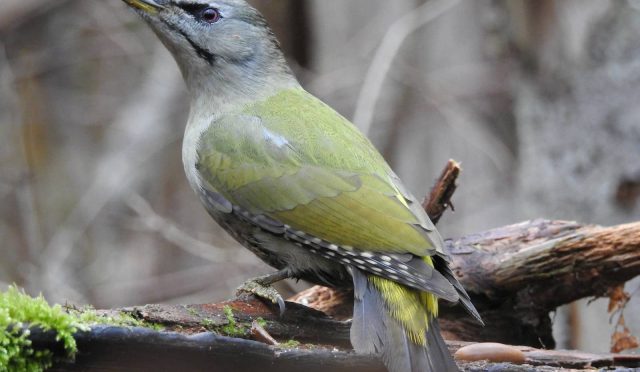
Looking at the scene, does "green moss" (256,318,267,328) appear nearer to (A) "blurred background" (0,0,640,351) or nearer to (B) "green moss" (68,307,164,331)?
(B) "green moss" (68,307,164,331)

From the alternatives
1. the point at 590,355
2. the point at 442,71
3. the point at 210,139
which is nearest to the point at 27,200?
the point at 442,71

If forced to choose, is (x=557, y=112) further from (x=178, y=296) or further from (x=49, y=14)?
(x=49, y=14)

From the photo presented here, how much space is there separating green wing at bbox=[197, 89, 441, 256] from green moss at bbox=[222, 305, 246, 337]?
19.5 inches

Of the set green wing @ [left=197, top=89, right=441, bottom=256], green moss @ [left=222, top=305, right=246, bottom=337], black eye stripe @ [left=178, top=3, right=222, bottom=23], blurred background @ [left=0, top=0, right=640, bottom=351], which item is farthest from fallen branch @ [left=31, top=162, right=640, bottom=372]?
blurred background @ [left=0, top=0, right=640, bottom=351]

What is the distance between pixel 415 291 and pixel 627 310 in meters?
2.33

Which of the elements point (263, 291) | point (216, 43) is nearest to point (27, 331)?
point (263, 291)

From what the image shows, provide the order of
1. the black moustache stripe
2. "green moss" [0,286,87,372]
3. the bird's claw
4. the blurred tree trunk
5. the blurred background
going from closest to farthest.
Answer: "green moss" [0,286,87,372], the bird's claw, the black moustache stripe, the blurred tree trunk, the blurred background

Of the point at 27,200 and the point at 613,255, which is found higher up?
the point at 613,255

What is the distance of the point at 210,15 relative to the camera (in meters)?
4.66

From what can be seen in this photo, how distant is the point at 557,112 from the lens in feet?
18.8

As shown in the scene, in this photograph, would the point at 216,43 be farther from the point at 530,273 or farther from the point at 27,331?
the point at 27,331

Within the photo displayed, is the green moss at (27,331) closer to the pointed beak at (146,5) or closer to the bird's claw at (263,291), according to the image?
the bird's claw at (263,291)

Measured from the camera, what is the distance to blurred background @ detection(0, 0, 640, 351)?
793 centimetres

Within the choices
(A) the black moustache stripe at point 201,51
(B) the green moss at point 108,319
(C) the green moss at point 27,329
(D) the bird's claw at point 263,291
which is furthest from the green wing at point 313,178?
(C) the green moss at point 27,329
